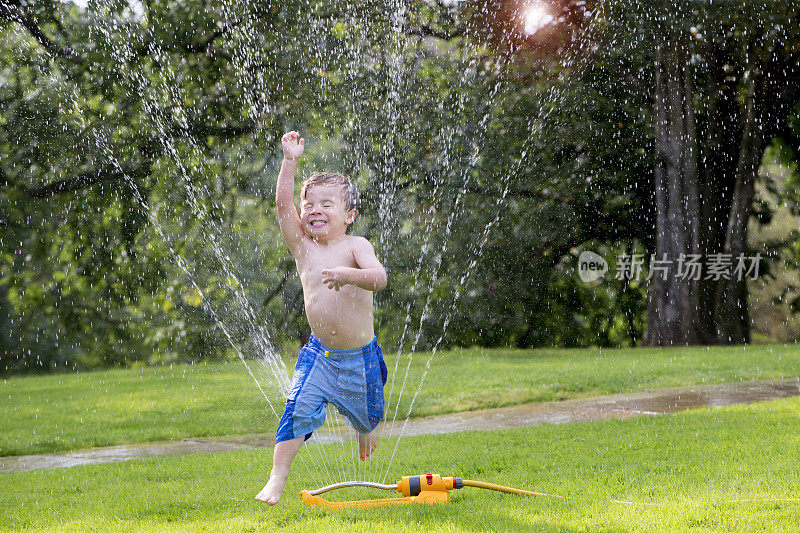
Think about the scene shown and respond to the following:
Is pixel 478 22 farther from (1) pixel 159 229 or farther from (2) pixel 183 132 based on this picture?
(1) pixel 159 229

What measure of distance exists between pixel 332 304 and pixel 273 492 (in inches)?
31.3

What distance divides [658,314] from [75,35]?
853 centimetres

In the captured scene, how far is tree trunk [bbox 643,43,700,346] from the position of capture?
1131 cm

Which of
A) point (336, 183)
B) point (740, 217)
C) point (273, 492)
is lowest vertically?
point (273, 492)

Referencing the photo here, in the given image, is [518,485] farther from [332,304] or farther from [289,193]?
[289,193]

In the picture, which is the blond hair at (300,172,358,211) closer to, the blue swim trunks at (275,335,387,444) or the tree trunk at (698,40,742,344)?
the blue swim trunks at (275,335,387,444)

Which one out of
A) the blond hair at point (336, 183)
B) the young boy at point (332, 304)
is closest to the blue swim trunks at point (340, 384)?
the young boy at point (332, 304)

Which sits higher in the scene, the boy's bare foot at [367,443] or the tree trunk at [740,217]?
the tree trunk at [740,217]

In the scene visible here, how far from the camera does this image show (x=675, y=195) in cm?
1139

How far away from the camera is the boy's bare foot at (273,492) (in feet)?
9.46

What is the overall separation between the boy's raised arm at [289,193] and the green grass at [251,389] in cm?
291

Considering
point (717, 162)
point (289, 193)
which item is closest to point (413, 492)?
point (289, 193)

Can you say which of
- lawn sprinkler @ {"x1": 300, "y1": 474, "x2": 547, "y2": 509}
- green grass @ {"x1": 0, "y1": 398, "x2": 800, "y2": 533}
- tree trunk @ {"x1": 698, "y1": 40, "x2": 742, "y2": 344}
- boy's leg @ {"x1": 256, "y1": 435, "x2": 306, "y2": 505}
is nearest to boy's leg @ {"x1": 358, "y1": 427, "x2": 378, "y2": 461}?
green grass @ {"x1": 0, "y1": 398, "x2": 800, "y2": 533}

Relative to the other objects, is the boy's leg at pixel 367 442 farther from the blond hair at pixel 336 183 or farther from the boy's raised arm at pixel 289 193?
the blond hair at pixel 336 183
